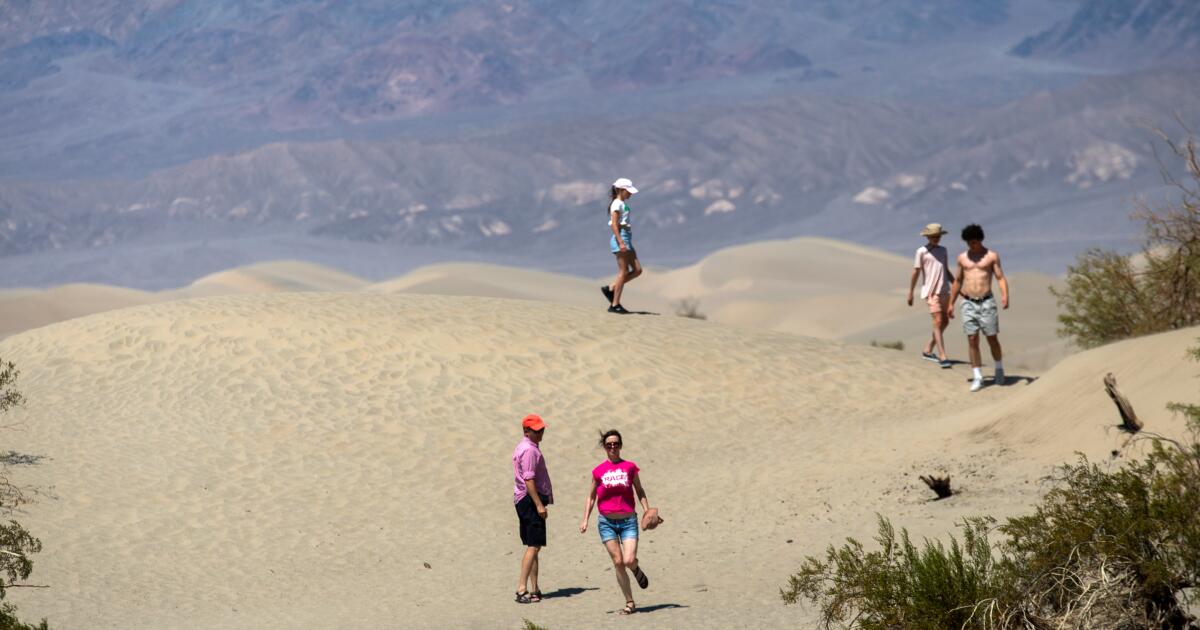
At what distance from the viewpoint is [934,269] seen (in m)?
18.0

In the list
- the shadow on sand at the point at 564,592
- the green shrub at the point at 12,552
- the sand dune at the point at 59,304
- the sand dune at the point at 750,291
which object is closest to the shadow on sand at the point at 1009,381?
the shadow on sand at the point at 564,592

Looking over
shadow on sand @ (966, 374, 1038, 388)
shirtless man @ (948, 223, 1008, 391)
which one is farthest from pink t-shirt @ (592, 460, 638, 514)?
shadow on sand @ (966, 374, 1038, 388)

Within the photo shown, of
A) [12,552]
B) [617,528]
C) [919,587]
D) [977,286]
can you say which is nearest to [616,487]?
[617,528]

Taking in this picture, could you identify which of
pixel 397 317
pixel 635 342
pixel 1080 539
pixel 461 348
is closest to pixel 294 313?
pixel 397 317

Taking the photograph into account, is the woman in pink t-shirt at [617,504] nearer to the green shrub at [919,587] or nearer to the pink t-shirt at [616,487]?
the pink t-shirt at [616,487]

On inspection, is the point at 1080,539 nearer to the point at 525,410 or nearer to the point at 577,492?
the point at 577,492

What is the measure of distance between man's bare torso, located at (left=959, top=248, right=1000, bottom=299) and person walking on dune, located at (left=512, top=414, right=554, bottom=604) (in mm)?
6788

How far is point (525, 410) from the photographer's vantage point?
1991 centimetres

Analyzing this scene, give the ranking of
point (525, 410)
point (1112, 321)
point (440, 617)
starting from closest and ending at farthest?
point (440, 617) < point (525, 410) < point (1112, 321)

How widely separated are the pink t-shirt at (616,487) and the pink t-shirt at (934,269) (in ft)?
26.7

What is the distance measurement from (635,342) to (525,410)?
3278 millimetres

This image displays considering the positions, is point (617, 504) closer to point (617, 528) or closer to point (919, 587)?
point (617, 528)

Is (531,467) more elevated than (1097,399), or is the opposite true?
(1097,399)

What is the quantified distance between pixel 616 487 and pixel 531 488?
71cm
